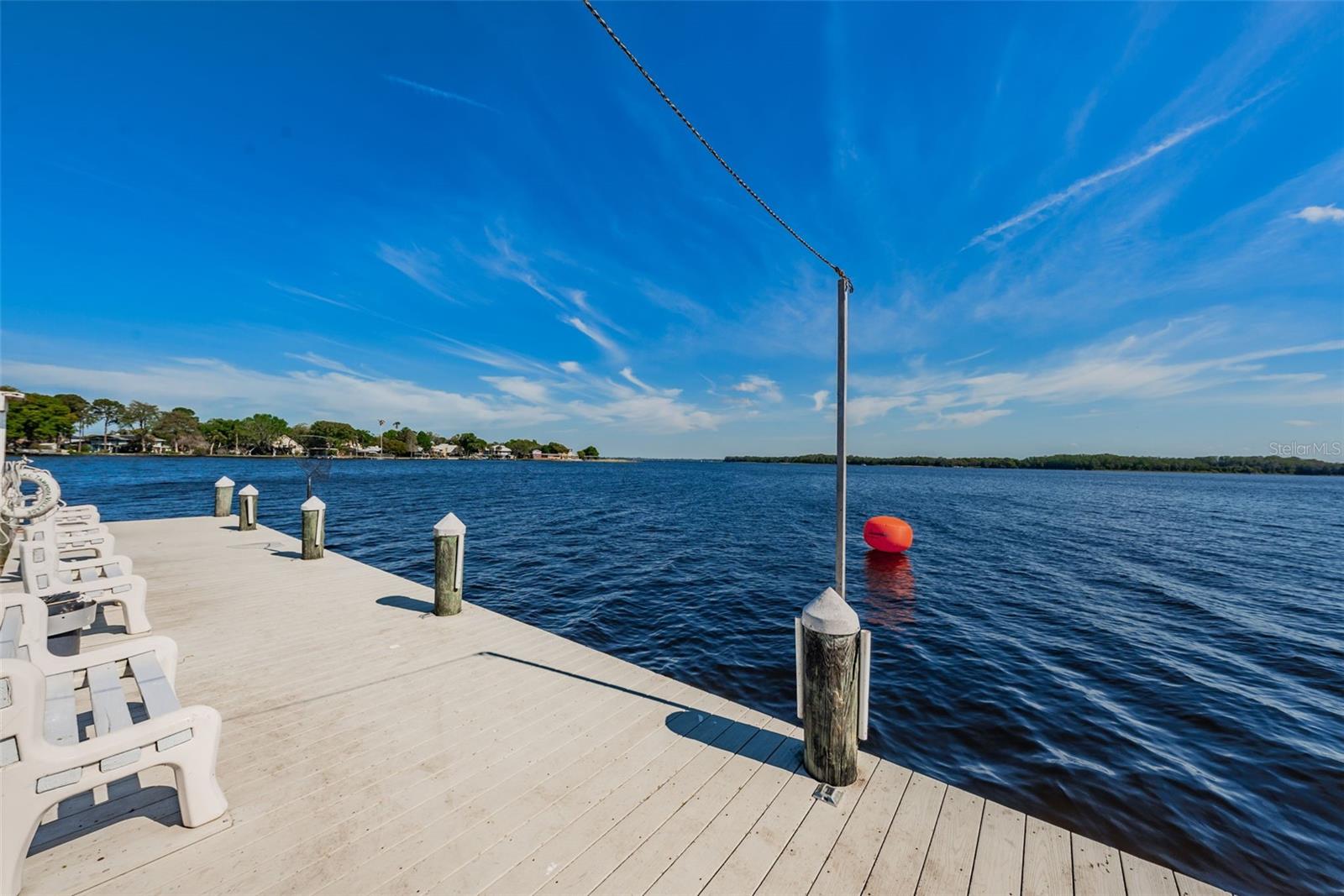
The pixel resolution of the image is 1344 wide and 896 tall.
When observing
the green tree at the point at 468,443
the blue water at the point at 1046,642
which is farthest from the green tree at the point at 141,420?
the blue water at the point at 1046,642

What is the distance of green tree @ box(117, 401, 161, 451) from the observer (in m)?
90.8

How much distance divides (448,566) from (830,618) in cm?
493

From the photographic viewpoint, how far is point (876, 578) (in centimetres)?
1323

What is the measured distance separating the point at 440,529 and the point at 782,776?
4.88 metres

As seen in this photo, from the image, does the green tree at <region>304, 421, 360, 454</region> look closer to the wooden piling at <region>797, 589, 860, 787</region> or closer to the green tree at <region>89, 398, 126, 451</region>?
the green tree at <region>89, 398, 126, 451</region>

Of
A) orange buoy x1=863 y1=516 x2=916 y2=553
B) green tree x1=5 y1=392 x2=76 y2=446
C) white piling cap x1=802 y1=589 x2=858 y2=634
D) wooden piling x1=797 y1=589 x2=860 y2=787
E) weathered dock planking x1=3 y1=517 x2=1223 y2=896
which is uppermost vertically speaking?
green tree x1=5 y1=392 x2=76 y2=446

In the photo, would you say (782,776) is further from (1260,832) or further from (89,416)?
(89,416)

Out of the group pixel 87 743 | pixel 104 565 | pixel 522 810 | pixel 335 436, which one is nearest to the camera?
pixel 87 743

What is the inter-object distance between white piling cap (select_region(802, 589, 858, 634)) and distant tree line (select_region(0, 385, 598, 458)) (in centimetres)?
8408

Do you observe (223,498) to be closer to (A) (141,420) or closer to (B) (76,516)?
(B) (76,516)

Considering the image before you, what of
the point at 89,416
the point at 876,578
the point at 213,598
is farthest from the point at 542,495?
the point at 89,416

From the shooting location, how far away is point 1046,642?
341 inches

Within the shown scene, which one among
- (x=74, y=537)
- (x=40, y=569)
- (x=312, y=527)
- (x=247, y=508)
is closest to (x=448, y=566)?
(x=40, y=569)

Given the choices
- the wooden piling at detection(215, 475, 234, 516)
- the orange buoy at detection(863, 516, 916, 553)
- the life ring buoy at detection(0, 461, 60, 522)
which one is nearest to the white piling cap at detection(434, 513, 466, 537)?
the life ring buoy at detection(0, 461, 60, 522)
